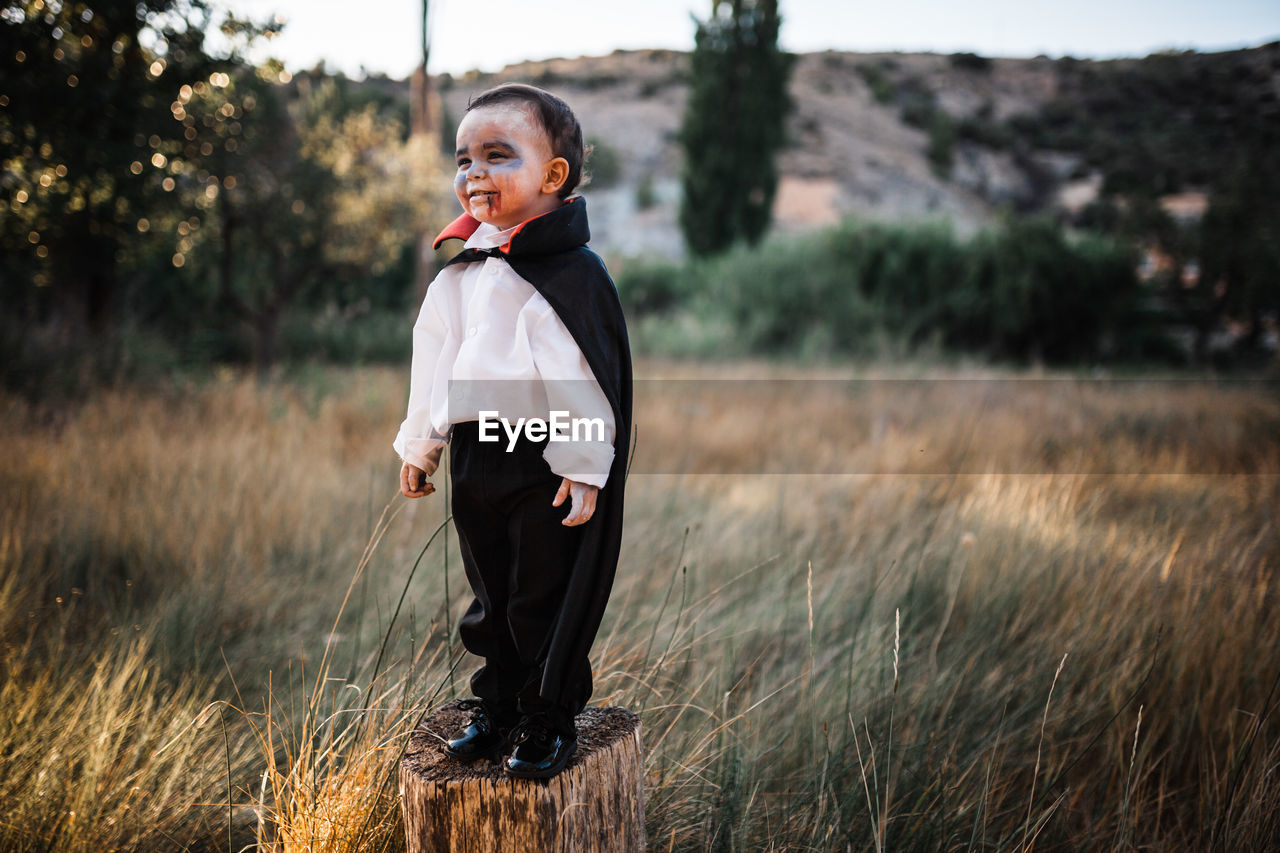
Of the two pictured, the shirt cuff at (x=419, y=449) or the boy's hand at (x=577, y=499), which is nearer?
the boy's hand at (x=577, y=499)

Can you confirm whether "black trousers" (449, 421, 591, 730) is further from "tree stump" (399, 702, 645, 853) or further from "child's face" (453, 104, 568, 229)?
"child's face" (453, 104, 568, 229)

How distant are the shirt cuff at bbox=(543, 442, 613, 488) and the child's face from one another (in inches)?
19.7

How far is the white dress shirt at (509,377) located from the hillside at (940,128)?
2684 centimetres

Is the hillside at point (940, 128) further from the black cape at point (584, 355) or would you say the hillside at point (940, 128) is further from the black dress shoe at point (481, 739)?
the black dress shoe at point (481, 739)

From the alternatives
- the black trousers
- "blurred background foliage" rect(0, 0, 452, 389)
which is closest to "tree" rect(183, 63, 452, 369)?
"blurred background foliage" rect(0, 0, 452, 389)

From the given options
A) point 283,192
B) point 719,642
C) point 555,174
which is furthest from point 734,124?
point 555,174

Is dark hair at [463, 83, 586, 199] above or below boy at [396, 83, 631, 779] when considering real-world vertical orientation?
above

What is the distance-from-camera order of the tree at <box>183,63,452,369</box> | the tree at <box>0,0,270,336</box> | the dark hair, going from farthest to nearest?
the tree at <box>183,63,452,369</box> < the tree at <box>0,0,270,336</box> < the dark hair

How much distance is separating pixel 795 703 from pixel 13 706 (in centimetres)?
234

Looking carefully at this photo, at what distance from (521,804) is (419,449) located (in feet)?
2.30

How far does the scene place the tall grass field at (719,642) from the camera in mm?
1915

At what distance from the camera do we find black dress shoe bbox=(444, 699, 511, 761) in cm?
151

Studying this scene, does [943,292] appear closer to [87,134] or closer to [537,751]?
[87,134]

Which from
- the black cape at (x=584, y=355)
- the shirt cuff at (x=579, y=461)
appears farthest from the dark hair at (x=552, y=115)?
the shirt cuff at (x=579, y=461)
